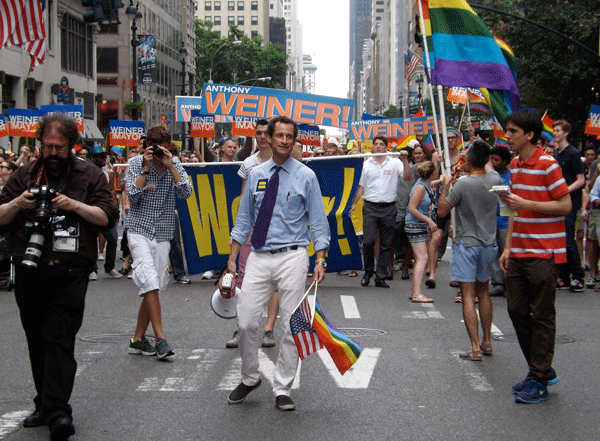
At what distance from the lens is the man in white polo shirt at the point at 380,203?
12461 mm

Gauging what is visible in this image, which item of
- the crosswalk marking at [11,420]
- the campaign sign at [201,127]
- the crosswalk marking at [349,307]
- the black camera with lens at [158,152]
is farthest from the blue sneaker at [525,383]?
the campaign sign at [201,127]

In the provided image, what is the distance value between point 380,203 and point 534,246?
621cm

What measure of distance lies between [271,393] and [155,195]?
234 cm

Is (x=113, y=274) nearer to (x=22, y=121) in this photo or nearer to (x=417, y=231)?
(x=417, y=231)

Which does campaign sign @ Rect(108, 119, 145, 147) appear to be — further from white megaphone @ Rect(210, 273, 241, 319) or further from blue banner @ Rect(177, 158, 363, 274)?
white megaphone @ Rect(210, 273, 241, 319)

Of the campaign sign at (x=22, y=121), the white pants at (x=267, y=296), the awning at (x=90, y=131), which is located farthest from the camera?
the awning at (x=90, y=131)

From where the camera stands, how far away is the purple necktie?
19.9 feet

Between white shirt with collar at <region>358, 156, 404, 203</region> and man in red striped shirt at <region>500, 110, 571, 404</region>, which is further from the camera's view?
white shirt with collar at <region>358, 156, 404, 203</region>

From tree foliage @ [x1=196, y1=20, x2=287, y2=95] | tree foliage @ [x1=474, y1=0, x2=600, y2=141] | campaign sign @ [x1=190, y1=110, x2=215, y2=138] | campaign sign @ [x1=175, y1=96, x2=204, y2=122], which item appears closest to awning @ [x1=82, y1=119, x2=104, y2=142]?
campaign sign @ [x1=175, y1=96, x2=204, y2=122]

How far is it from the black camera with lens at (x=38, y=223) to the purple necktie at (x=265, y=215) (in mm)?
1491

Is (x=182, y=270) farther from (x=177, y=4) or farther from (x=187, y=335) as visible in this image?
(x=177, y=4)

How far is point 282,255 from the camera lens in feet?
19.8

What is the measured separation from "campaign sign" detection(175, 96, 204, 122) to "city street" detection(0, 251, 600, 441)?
649 inches

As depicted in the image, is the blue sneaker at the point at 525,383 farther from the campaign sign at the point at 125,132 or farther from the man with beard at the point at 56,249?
the campaign sign at the point at 125,132
